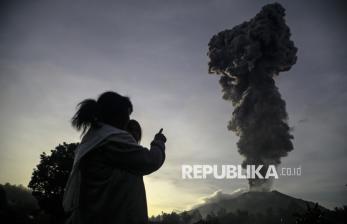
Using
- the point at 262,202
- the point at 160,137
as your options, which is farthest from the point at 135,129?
the point at 262,202

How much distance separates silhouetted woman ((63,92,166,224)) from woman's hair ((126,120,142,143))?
54cm

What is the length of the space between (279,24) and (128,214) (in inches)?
3301

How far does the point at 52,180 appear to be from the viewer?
3853 centimetres

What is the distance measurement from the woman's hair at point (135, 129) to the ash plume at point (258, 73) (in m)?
65.2

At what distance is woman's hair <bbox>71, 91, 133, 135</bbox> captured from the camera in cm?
299

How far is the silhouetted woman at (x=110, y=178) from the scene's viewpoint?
8.73 feet

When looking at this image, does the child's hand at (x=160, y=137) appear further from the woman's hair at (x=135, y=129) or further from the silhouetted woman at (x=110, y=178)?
the woman's hair at (x=135, y=129)

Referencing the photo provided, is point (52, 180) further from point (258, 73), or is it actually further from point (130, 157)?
point (258, 73)

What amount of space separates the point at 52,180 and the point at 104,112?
38981mm

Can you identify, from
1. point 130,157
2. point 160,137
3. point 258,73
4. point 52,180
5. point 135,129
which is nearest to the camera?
point 130,157

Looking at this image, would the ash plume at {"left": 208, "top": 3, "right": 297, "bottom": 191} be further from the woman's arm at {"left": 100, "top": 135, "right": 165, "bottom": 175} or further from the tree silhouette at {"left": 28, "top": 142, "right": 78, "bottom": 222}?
the woman's arm at {"left": 100, "top": 135, "right": 165, "bottom": 175}

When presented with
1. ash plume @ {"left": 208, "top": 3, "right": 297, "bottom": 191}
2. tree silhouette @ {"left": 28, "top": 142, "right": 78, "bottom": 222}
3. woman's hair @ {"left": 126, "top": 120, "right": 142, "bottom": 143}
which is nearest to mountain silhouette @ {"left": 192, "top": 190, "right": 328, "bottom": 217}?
ash plume @ {"left": 208, "top": 3, "right": 297, "bottom": 191}

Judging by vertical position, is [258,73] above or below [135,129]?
above

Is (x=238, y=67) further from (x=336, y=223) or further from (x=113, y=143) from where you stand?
(x=113, y=143)
